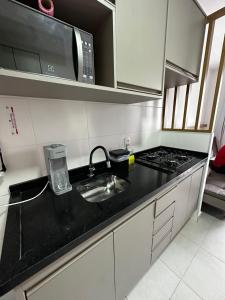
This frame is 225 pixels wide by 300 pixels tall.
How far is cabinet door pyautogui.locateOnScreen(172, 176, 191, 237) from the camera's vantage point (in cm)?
118

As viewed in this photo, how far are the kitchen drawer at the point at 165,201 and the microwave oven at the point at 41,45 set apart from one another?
0.93 metres

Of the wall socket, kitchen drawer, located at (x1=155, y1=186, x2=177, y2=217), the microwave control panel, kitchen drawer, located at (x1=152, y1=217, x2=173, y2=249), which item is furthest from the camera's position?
the wall socket

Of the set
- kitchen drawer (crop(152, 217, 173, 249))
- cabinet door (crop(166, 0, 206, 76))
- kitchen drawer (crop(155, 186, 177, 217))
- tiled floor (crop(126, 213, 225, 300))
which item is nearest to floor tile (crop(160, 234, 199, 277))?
tiled floor (crop(126, 213, 225, 300))

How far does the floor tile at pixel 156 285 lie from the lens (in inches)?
39.9

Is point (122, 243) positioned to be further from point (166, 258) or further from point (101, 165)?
point (166, 258)

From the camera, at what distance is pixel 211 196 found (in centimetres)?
164

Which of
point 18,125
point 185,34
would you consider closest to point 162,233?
point 18,125

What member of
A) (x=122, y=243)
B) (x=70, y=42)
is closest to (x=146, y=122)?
(x=70, y=42)

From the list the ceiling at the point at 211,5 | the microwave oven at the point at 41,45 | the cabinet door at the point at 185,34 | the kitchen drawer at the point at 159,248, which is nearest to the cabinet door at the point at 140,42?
the cabinet door at the point at 185,34

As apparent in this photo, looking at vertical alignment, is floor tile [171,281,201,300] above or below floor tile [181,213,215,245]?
below

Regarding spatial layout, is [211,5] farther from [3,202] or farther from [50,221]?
[3,202]

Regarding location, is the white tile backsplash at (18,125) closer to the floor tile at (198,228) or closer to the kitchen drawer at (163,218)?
the kitchen drawer at (163,218)

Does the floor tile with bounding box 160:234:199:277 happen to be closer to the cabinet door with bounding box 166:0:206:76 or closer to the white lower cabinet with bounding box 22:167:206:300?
the white lower cabinet with bounding box 22:167:206:300

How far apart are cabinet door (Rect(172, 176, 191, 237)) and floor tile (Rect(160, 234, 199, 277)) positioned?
208 millimetres
